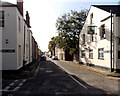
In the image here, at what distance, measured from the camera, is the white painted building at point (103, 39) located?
73.2 feet

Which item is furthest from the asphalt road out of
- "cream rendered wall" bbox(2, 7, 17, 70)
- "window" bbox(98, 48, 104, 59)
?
"window" bbox(98, 48, 104, 59)

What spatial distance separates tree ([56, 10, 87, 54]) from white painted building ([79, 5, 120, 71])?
29.6 feet

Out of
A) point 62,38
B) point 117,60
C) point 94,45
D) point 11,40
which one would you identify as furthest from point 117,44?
point 62,38

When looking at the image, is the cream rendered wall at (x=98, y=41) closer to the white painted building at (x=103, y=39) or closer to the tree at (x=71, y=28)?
the white painted building at (x=103, y=39)

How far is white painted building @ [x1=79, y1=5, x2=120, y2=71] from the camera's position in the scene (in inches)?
878

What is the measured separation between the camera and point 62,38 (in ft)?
144

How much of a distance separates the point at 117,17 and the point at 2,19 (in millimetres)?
12468

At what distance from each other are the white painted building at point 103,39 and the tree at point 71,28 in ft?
29.6

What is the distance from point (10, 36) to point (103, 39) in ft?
38.1

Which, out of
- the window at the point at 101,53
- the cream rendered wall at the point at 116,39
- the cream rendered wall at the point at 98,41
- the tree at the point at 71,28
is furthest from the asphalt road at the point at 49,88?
the tree at the point at 71,28

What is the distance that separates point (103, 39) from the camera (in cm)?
2505

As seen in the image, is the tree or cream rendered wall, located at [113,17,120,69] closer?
cream rendered wall, located at [113,17,120,69]

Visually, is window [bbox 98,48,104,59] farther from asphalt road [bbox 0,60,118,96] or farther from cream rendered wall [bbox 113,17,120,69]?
asphalt road [bbox 0,60,118,96]

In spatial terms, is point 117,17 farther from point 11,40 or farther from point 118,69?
point 11,40
